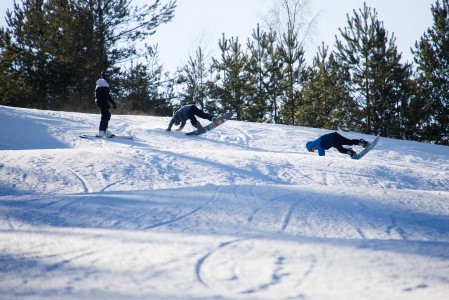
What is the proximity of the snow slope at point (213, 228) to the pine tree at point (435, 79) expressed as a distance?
1422 cm

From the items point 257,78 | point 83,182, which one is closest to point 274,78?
point 257,78

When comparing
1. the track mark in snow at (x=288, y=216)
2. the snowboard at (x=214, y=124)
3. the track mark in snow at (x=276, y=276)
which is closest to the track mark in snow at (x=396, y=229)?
the track mark in snow at (x=288, y=216)

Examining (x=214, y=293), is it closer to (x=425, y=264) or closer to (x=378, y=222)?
(x=425, y=264)

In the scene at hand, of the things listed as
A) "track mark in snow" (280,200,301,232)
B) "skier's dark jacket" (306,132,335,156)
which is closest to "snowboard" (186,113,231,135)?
"skier's dark jacket" (306,132,335,156)

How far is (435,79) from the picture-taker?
65.5ft

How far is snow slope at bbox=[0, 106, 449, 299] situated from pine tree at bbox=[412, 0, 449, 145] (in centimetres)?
1422

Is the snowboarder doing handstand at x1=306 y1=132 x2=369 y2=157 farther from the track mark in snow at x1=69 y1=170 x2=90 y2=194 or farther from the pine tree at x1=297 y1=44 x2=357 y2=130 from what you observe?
the pine tree at x1=297 y1=44 x2=357 y2=130

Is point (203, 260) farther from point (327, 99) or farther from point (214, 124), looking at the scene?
point (327, 99)

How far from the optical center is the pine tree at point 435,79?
64.7 ft

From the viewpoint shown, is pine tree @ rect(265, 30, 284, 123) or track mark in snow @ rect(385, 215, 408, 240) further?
pine tree @ rect(265, 30, 284, 123)

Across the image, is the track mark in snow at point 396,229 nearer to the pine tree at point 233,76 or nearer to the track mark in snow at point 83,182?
the track mark in snow at point 83,182

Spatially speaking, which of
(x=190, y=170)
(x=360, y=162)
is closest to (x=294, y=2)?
(x=360, y=162)

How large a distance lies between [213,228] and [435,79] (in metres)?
20.4

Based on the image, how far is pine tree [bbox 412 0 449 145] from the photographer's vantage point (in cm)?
1973
